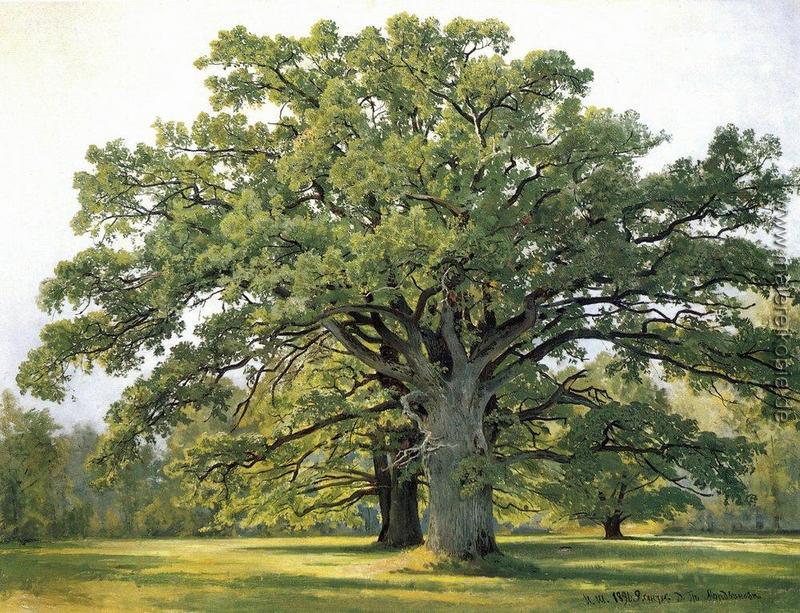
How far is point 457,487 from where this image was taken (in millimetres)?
20641

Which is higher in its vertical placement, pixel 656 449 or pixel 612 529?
pixel 656 449

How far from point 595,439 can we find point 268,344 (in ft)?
28.3

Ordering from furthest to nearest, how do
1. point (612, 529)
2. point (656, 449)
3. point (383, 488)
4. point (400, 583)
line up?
point (612, 529)
point (383, 488)
point (656, 449)
point (400, 583)

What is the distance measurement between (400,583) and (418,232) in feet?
24.3

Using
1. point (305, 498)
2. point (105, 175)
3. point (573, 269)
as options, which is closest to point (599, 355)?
point (305, 498)

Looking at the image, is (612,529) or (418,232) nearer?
(418,232)

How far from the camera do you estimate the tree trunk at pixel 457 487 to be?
66.7 feet

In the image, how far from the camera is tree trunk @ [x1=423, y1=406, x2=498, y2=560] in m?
20.3

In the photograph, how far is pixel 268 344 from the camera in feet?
65.4

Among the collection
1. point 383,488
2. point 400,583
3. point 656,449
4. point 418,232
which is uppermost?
point 418,232
